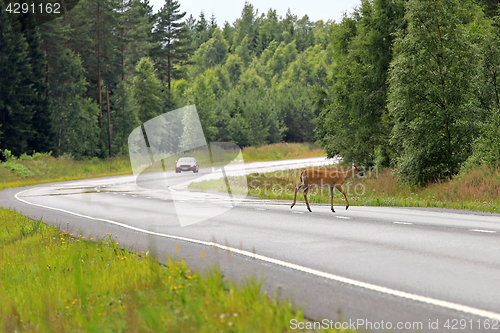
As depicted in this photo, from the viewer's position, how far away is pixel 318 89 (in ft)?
149

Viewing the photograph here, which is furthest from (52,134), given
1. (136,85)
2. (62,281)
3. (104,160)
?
(62,281)

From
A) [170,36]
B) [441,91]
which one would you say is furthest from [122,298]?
[170,36]

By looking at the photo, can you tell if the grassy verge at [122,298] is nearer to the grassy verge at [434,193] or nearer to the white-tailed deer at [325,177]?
the white-tailed deer at [325,177]

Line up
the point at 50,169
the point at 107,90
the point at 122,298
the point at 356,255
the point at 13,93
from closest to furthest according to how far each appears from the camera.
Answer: the point at 122,298, the point at 356,255, the point at 50,169, the point at 13,93, the point at 107,90

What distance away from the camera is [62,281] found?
7.01 m

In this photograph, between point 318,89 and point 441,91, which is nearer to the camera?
point 441,91

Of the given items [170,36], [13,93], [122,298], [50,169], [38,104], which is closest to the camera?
[122,298]

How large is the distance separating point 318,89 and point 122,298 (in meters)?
41.7

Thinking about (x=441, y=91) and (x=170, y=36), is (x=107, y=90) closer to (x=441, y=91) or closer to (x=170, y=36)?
(x=170, y=36)

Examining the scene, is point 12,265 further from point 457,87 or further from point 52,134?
point 52,134

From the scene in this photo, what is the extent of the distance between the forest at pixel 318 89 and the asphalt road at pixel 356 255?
2.87 m

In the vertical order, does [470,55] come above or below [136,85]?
below

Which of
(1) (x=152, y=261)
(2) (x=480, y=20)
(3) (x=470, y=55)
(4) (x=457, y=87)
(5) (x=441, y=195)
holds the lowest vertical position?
(5) (x=441, y=195)

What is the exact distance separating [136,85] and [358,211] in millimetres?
60592
